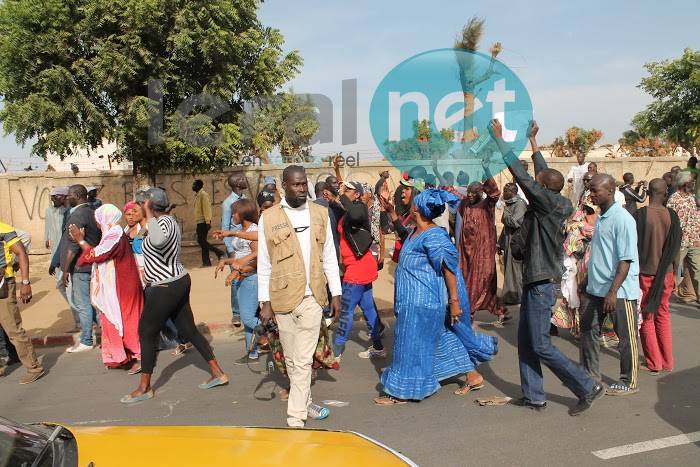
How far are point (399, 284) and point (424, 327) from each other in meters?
0.39

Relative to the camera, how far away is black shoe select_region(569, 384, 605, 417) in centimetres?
420

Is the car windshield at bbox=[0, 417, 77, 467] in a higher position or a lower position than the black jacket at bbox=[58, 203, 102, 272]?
lower

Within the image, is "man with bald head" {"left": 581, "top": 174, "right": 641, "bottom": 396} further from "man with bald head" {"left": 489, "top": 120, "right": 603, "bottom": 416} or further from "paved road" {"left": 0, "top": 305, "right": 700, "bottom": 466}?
"man with bald head" {"left": 489, "top": 120, "right": 603, "bottom": 416}

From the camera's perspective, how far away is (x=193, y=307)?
835 cm

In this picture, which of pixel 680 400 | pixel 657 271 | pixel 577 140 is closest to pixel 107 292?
pixel 680 400

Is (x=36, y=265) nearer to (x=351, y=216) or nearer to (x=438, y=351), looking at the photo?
(x=351, y=216)

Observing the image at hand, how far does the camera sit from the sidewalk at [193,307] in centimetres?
728

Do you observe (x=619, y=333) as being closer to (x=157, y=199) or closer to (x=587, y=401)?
(x=587, y=401)

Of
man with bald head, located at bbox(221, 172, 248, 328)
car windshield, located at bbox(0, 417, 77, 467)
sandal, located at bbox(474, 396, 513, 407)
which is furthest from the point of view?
man with bald head, located at bbox(221, 172, 248, 328)

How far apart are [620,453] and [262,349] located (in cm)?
363

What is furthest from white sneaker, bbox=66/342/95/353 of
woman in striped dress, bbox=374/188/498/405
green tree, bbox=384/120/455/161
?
green tree, bbox=384/120/455/161

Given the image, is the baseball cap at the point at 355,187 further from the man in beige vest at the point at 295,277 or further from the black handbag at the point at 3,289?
the black handbag at the point at 3,289

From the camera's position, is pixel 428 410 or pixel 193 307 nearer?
pixel 428 410

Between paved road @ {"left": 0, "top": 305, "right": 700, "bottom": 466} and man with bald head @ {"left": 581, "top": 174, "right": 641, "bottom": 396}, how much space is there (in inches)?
11.5
